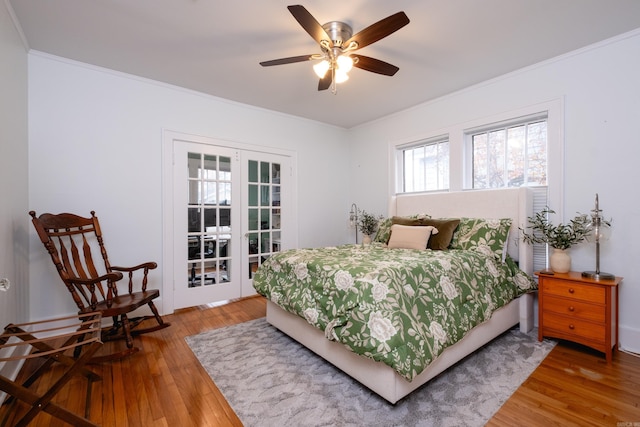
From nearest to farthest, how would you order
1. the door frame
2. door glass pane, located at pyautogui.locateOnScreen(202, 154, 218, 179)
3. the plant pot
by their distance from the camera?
the plant pot, the door frame, door glass pane, located at pyautogui.locateOnScreen(202, 154, 218, 179)

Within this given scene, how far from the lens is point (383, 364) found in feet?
5.44

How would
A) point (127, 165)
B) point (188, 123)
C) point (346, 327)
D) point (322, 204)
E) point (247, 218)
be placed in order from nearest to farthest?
point (346, 327)
point (127, 165)
point (188, 123)
point (247, 218)
point (322, 204)

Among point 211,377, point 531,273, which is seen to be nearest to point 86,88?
point 211,377

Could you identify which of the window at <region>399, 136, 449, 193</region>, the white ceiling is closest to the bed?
the window at <region>399, 136, 449, 193</region>

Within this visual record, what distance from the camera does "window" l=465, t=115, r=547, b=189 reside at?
9.66 ft

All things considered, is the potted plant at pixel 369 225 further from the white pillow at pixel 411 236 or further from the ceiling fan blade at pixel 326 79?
the ceiling fan blade at pixel 326 79

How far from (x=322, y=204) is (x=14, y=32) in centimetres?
363

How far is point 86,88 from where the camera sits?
2814mm

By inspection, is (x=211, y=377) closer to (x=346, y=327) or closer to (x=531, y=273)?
(x=346, y=327)

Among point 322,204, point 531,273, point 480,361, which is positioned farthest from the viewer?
point 322,204

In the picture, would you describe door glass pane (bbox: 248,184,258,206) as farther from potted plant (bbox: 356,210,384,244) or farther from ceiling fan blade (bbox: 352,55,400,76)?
ceiling fan blade (bbox: 352,55,400,76)

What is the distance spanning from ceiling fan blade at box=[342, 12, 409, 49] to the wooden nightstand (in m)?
2.32

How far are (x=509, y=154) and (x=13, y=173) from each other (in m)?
4.56

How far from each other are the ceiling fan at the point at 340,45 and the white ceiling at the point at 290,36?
0.12m
